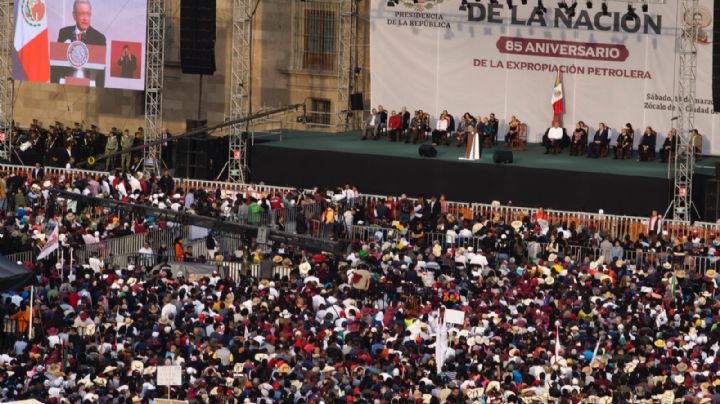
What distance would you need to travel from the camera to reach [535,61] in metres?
56.9

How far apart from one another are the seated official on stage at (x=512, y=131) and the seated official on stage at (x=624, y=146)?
9.48 ft

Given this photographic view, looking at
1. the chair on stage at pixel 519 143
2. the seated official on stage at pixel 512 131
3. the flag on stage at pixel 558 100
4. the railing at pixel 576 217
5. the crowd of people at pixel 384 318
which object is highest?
the flag on stage at pixel 558 100

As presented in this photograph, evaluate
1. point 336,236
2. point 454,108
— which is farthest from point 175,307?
point 454,108

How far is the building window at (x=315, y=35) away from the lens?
2356 inches

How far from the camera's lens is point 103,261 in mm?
44500

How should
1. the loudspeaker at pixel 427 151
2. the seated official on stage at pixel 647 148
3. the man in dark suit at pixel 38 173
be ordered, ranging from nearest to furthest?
the man in dark suit at pixel 38 173 → the loudspeaker at pixel 427 151 → the seated official on stage at pixel 647 148

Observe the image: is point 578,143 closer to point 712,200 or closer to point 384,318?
point 712,200

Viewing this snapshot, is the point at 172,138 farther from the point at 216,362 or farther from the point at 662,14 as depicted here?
the point at 216,362

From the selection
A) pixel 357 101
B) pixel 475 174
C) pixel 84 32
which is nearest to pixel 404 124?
pixel 357 101

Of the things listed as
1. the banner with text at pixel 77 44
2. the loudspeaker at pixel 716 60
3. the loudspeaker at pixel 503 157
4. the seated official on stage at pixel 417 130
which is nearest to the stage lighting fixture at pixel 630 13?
the loudspeaker at pixel 716 60

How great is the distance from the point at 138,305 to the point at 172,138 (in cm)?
1561

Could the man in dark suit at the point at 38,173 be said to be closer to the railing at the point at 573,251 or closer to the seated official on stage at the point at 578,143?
the railing at the point at 573,251

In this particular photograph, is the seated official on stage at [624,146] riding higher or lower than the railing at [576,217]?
higher

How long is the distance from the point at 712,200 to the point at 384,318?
40.4 ft
